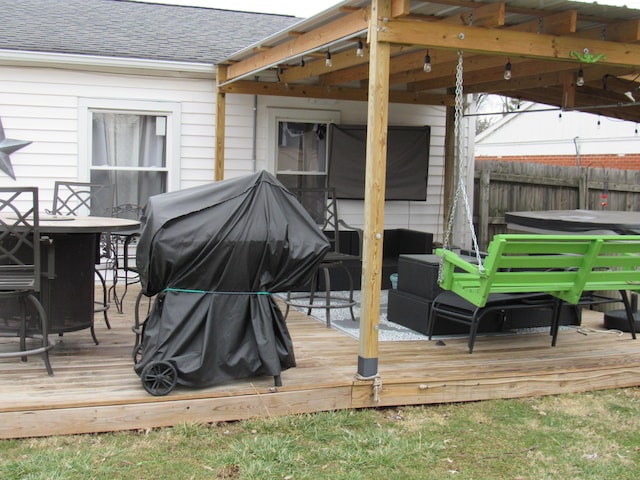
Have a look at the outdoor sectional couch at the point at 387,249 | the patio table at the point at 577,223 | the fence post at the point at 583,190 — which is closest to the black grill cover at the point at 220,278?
the outdoor sectional couch at the point at 387,249

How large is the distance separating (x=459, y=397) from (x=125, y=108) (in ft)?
15.8

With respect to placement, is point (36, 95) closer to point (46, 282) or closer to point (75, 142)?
point (75, 142)

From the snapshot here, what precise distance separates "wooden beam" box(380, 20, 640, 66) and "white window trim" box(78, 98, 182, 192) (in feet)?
13.2

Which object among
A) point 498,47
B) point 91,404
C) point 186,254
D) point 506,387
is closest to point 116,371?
point 91,404

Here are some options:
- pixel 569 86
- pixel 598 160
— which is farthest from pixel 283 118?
pixel 598 160

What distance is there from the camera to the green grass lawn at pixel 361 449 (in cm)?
338

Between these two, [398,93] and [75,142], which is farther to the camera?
[398,93]

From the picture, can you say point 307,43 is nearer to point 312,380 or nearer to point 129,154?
point 312,380

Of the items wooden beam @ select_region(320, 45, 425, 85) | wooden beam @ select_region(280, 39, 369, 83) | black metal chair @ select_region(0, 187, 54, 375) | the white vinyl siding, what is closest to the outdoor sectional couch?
the white vinyl siding

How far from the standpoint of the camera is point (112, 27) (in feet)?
28.4

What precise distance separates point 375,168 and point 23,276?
6.96 feet

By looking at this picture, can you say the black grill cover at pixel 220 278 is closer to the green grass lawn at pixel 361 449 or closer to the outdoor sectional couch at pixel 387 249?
the green grass lawn at pixel 361 449

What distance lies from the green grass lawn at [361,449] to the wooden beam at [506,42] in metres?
2.21

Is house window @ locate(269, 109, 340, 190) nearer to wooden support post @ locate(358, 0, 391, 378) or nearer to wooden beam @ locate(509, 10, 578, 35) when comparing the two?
wooden beam @ locate(509, 10, 578, 35)
